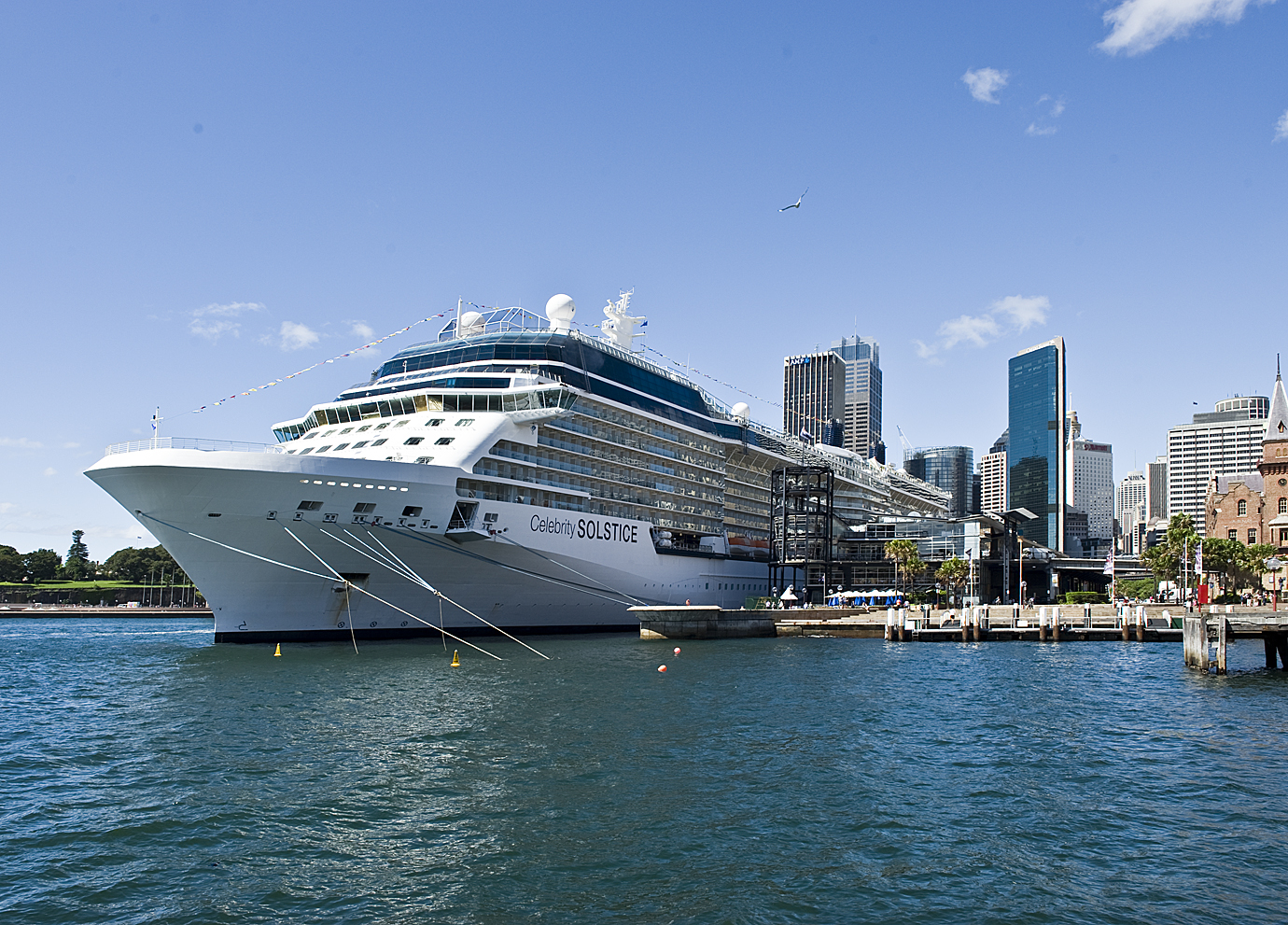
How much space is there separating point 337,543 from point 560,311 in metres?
25.2

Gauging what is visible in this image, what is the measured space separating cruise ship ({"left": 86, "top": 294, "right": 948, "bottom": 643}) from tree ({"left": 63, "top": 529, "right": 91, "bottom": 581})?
10735 cm

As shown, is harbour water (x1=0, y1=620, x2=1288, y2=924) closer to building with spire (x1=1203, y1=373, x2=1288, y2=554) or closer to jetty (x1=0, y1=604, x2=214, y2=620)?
building with spire (x1=1203, y1=373, x2=1288, y2=554)

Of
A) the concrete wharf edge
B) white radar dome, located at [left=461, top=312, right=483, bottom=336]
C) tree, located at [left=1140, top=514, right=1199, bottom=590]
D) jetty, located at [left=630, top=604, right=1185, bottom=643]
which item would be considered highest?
white radar dome, located at [left=461, top=312, right=483, bottom=336]

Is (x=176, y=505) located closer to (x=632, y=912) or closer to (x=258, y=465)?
(x=258, y=465)

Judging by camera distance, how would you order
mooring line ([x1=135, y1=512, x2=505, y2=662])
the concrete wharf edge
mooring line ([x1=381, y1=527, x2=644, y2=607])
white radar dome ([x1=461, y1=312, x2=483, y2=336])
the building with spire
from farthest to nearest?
the concrete wharf edge < the building with spire < white radar dome ([x1=461, y1=312, x2=483, y2=336]) < mooring line ([x1=381, y1=527, x2=644, y2=607]) < mooring line ([x1=135, y1=512, x2=505, y2=662])

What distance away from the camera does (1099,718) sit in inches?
1024

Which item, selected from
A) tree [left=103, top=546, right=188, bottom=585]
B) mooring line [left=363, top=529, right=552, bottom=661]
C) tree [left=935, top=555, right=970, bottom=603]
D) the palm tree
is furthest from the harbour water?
tree [left=103, top=546, right=188, bottom=585]

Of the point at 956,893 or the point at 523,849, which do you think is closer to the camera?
the point at 956,893

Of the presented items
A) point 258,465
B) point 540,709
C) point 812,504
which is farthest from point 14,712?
point 812,504

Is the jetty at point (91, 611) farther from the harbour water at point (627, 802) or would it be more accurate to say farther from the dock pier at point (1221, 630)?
the dock pier at point (1221, 630)

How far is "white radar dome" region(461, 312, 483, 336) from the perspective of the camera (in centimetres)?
5941

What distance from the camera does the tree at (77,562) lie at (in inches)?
5472

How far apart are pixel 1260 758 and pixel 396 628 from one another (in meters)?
34.8

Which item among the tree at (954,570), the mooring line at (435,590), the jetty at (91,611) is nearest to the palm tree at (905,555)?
the tree at (954,570)
